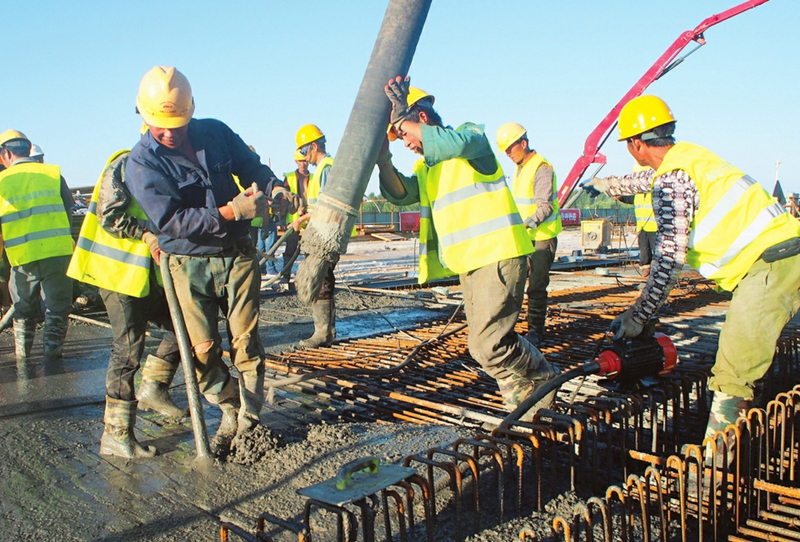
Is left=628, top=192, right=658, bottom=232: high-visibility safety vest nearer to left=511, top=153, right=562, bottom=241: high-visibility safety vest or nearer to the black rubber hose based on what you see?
left=511, top=153, right=562, bottom=241: high-visibility safety vest

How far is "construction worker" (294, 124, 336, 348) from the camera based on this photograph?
237 inches

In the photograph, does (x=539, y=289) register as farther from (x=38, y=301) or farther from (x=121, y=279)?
(x=38, y=301)

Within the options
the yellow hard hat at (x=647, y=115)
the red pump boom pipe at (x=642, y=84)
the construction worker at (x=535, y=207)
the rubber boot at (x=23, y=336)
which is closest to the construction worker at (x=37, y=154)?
the rubber boot at (x=23, y=336)

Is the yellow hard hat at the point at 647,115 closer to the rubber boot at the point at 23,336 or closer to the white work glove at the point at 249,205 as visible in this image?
the white work glove at the point at 249,205

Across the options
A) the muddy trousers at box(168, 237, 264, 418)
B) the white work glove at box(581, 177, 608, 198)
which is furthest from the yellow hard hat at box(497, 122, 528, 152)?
the muddy trousers at box(168, 237, 264, 418)

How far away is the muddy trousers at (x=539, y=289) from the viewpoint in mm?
5805

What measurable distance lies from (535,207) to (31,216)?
4.66m

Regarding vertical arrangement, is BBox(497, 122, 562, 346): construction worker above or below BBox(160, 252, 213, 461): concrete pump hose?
above

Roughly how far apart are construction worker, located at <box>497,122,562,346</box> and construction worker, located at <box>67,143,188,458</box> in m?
3.31

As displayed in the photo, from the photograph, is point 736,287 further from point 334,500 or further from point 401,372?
point 401,372

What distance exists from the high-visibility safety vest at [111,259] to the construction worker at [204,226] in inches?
12.0

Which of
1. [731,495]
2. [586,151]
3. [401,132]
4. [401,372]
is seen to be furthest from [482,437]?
[586,151]

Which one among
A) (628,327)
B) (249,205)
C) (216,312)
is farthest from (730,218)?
(216,312)

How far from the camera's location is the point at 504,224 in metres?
3.58
